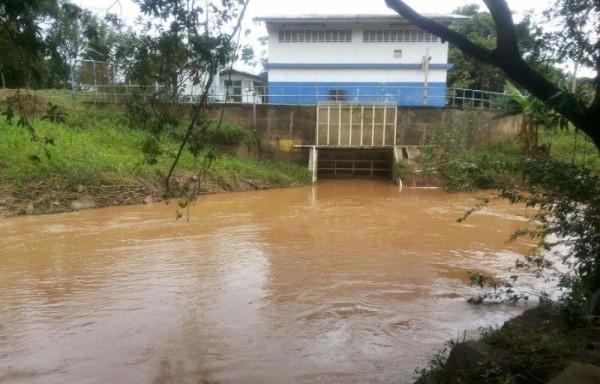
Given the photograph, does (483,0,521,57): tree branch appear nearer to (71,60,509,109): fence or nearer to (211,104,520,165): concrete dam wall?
(71,60,509,109): fence

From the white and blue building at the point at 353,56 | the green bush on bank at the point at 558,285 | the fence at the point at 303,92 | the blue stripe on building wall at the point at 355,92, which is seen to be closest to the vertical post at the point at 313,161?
the fence at the point at 303,92

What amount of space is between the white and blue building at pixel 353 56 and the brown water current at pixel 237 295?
13.2m

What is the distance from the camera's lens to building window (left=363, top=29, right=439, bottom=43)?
24.2 m

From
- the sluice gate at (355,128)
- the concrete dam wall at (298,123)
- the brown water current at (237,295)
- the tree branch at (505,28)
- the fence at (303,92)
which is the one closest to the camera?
the tree branch at (505,28)

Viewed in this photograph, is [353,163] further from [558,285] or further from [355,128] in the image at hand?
[558,285]

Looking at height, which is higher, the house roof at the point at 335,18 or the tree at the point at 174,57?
the house roof at the point at 335,18

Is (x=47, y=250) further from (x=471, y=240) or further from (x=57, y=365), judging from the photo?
(x=471, y=240)

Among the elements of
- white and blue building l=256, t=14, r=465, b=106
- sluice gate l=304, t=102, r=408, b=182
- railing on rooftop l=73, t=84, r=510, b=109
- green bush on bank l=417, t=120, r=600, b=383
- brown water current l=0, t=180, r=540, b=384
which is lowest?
brown water current l=0, t=180, r=540, b=384

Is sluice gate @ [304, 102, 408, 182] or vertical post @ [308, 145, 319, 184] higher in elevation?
sluice gate @ [304, 102, 408, 182]

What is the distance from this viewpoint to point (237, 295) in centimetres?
671

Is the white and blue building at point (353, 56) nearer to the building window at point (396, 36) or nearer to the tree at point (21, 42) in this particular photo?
the building window at point (396, 36)

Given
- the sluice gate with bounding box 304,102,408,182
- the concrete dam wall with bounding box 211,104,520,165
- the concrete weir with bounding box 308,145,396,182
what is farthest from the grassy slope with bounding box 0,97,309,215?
the concrete weir with bounding box 308,145,396,182

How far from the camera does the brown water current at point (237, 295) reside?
15.6 feet

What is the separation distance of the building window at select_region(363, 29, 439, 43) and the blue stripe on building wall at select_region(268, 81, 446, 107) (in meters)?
2.07
